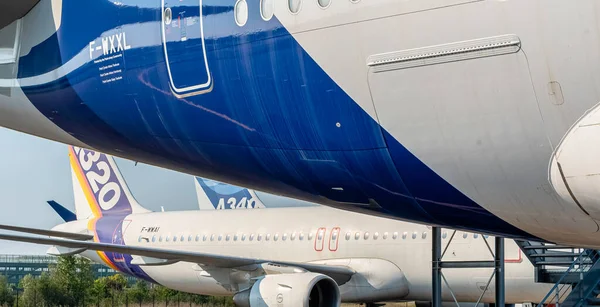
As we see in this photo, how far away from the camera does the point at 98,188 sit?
958 inches

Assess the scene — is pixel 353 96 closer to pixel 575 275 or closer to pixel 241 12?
pixel 241 12

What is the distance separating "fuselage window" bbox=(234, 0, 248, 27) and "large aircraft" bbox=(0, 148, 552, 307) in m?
7.86

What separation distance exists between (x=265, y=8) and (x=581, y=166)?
1984 millimetres

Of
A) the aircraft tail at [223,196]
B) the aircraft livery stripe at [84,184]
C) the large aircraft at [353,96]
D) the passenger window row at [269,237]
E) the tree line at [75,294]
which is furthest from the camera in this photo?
the tree line at [75,294]

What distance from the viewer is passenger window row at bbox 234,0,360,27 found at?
4.41m

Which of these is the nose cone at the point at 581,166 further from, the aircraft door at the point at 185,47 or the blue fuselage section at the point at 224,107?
the aircraft door at the point at 185,47

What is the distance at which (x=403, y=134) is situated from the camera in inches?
164

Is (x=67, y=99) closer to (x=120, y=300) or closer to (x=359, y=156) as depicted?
(x=359, y=156)

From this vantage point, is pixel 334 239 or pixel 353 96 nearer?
A: pixel 353 96

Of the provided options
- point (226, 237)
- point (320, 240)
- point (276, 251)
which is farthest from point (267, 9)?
point (226, 237)

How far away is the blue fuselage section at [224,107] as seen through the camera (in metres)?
4.43

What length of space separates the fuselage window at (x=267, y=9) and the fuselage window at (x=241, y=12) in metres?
0.12

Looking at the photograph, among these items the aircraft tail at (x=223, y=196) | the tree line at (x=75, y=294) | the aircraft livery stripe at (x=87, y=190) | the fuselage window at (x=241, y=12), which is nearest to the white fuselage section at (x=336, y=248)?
the aircraft livery stripe at (x=87, y=190)

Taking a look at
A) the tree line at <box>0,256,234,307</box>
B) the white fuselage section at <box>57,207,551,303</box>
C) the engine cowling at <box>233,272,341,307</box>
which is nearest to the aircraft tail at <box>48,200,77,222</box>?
the white fuselage section at <box>57,207,551,303</box>
